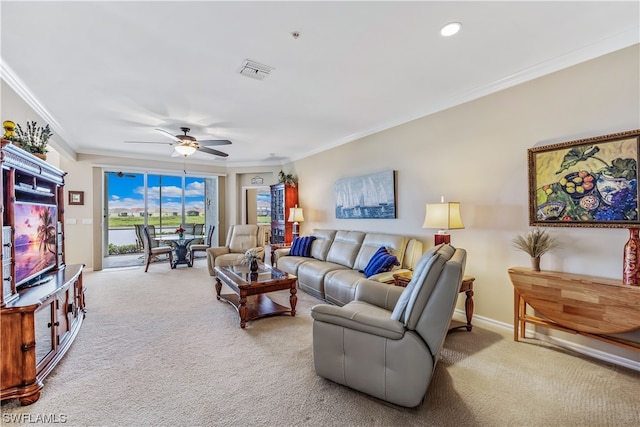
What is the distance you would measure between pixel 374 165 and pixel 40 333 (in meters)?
4.33

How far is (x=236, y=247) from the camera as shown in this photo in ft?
18.7

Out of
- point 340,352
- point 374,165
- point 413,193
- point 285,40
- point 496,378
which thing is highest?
point 285,40

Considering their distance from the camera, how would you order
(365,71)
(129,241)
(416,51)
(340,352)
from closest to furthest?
(340,352) → (416,51) → (365,71) → (129,241)

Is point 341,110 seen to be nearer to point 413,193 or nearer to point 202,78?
point 413,193

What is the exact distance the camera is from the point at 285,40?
2299 millimetres

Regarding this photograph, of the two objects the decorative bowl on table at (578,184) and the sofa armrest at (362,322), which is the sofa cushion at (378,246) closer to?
the decorative bowl on table at (578,184)

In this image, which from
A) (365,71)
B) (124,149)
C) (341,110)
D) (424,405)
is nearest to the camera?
(424,405)

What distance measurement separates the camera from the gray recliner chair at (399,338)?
5.67ft

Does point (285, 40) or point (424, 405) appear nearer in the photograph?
point (424, 405)

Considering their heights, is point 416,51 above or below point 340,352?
above

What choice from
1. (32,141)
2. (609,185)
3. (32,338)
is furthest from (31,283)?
(609,185)

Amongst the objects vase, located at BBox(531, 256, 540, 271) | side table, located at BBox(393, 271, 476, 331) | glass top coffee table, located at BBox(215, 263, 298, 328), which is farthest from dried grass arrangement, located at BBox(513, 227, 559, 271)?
glass top coffee table, located at BBox(215, 263, 298, 328)

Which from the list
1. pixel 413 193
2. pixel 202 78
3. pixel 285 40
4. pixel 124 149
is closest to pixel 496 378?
pixel 413 193

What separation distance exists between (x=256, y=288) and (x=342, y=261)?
156cm
